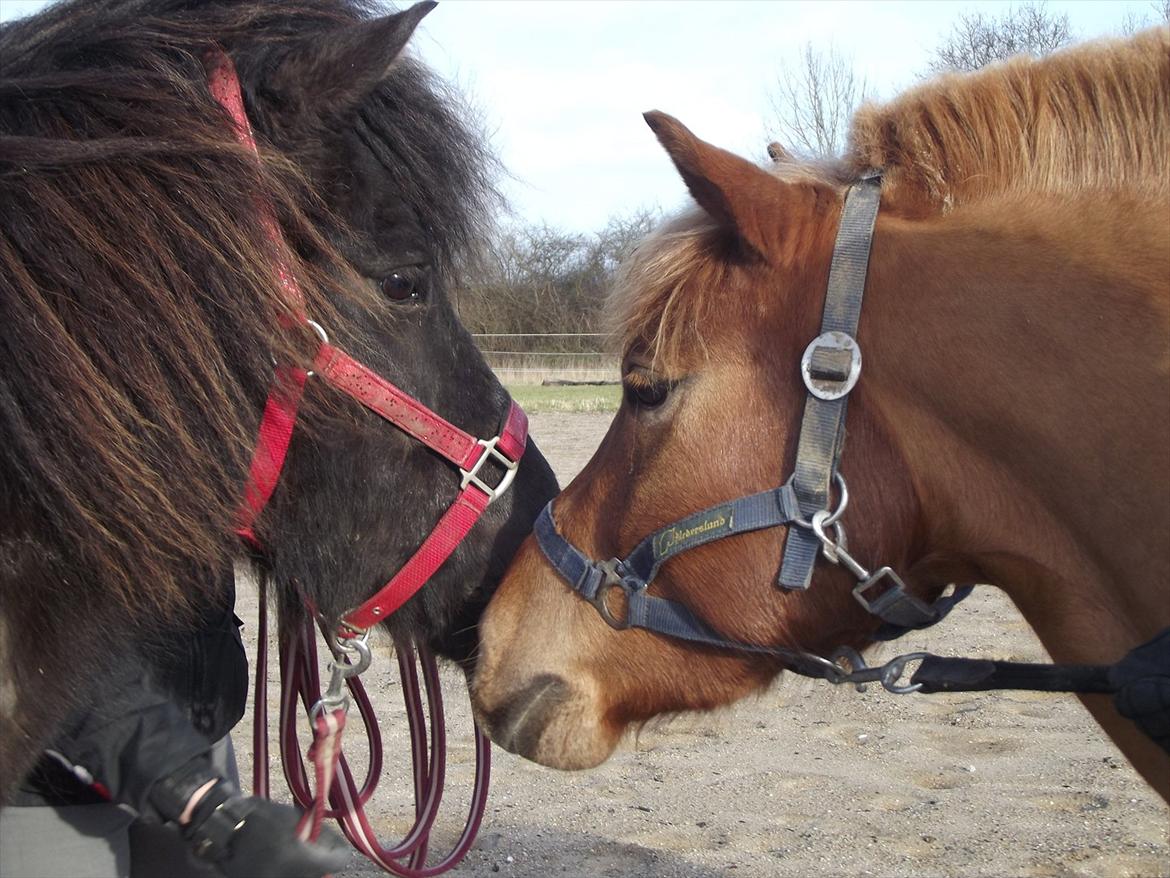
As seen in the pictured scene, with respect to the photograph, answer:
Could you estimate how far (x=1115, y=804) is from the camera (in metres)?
3.47

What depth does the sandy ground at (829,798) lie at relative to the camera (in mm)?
3258

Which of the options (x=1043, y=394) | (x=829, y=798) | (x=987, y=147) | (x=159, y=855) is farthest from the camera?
(x=829, y=798)

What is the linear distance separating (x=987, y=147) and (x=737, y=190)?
0.40m

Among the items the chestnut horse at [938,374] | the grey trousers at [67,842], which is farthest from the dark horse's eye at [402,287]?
the grey trousers at [67,842]

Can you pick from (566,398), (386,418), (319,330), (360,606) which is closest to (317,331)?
(319,330)

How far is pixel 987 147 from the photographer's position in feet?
5.66

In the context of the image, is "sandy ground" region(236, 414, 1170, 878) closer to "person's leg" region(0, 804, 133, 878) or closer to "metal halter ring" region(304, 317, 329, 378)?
"person's leg" region(0, 804, 133, 878)

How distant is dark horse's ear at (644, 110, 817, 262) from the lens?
175 centimetres

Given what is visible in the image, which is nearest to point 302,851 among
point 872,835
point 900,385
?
point 900,385

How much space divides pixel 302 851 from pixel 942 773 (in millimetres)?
2677

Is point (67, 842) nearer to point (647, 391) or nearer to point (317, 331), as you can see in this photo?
point (317, 331)

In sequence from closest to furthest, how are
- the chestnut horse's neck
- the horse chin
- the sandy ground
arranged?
the chestnut horse's neck, the horse chin, the sandy ground

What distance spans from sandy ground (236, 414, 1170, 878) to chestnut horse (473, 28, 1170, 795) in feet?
5.04

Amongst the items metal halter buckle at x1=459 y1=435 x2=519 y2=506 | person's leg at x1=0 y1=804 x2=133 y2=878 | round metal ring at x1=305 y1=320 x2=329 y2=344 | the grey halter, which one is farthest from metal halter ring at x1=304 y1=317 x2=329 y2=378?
person's leg at x1=0 y1=804 x2=133 y2=878
